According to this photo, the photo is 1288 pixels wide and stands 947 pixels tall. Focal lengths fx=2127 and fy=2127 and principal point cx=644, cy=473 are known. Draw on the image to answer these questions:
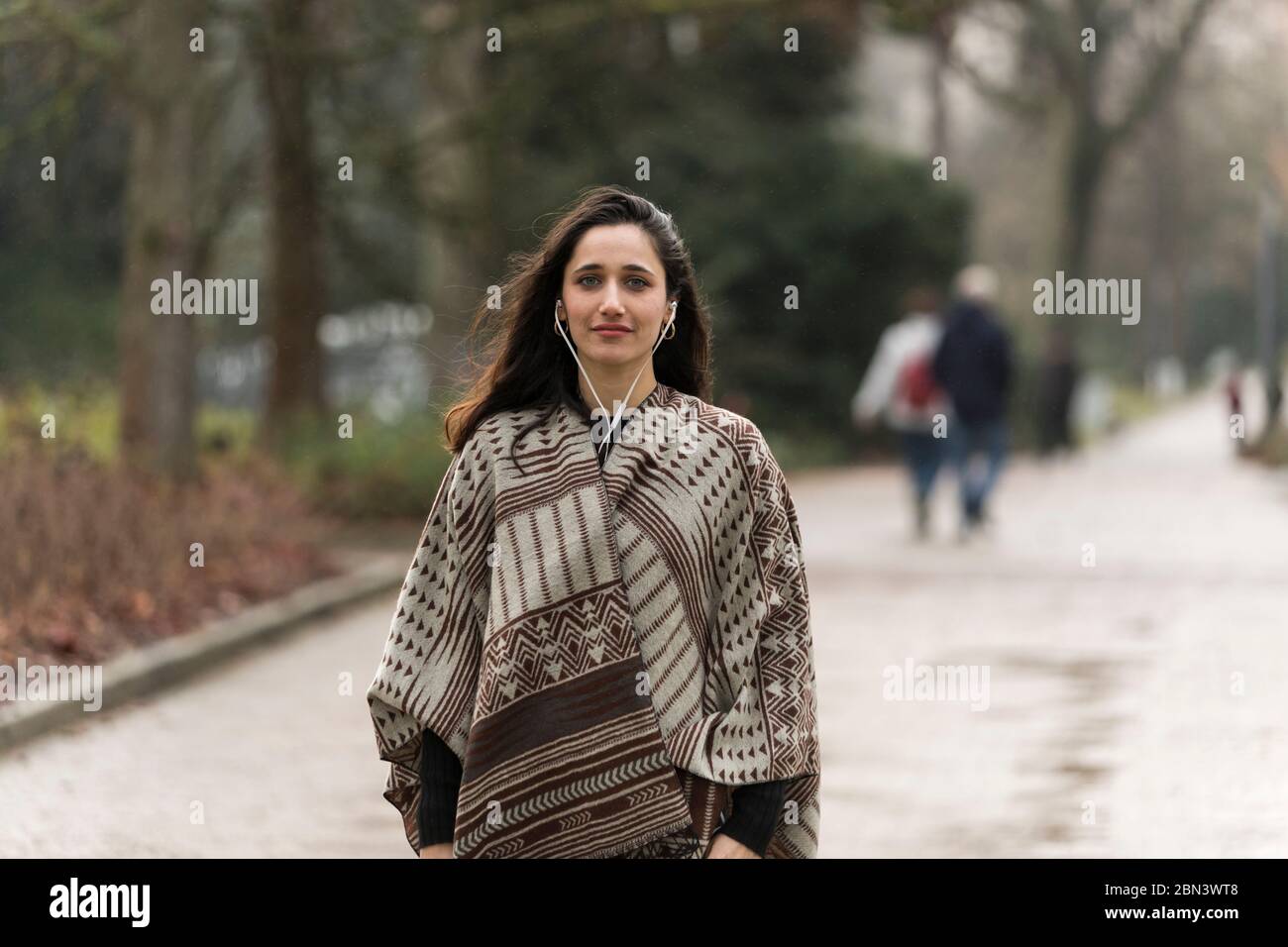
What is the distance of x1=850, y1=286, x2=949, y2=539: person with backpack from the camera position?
55.6ft

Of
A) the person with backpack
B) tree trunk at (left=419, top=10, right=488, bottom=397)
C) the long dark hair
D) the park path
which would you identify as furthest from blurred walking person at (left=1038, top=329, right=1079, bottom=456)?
the long dark hair

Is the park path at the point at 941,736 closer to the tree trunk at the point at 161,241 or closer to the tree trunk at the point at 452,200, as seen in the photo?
the tree trunk at the point at 161,241

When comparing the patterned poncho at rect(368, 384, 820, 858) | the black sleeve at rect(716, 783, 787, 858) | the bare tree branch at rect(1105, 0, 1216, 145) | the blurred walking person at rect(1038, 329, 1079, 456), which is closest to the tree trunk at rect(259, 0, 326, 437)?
the blurred walking person at rect(1038, 329, 1079, 456)

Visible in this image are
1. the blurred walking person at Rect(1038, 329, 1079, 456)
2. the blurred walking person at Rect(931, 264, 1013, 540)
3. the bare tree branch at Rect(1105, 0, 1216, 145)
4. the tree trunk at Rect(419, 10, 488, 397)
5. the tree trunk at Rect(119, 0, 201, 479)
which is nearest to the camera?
the tree trunk at Rect(119, 0, 201, 479)

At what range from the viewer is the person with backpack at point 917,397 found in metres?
16.9

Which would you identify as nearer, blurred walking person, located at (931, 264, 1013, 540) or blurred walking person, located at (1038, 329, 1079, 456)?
blurred walking person, located at (931, 264, 1013, 540)

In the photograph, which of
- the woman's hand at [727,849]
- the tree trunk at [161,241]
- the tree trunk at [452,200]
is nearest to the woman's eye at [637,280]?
the woman's hand at [727,849]

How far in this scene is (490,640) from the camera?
120 inches

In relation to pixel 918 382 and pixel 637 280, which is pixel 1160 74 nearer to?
pixel 918 382

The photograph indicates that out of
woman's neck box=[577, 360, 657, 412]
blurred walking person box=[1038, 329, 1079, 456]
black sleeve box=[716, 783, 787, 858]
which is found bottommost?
black sleeve box=[716, 783, 787, 858]

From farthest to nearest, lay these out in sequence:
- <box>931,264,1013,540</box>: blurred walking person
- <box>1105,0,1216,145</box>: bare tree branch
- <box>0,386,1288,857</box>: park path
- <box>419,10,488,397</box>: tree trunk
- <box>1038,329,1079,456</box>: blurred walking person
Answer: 1. <box>1105,0,1216,145</box>: bare tree branch
2. <box>1038,329,1079,456</box>: blurred walking person
3. <box>419,10,488,397</box>: tree trunk
4. <box>931,264,1013,540</box>: blurred walking person
5. <box>0,386,1288,857</box>: park path

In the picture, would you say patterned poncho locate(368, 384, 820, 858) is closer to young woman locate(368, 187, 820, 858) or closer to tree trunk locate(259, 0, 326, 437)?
young woman locate(368, 187, 820, 858)

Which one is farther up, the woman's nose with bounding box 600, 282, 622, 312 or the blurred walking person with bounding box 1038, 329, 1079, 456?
the blurred walking person with bounding box 1038, 329, 1079, 456

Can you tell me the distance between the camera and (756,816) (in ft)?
10.2
